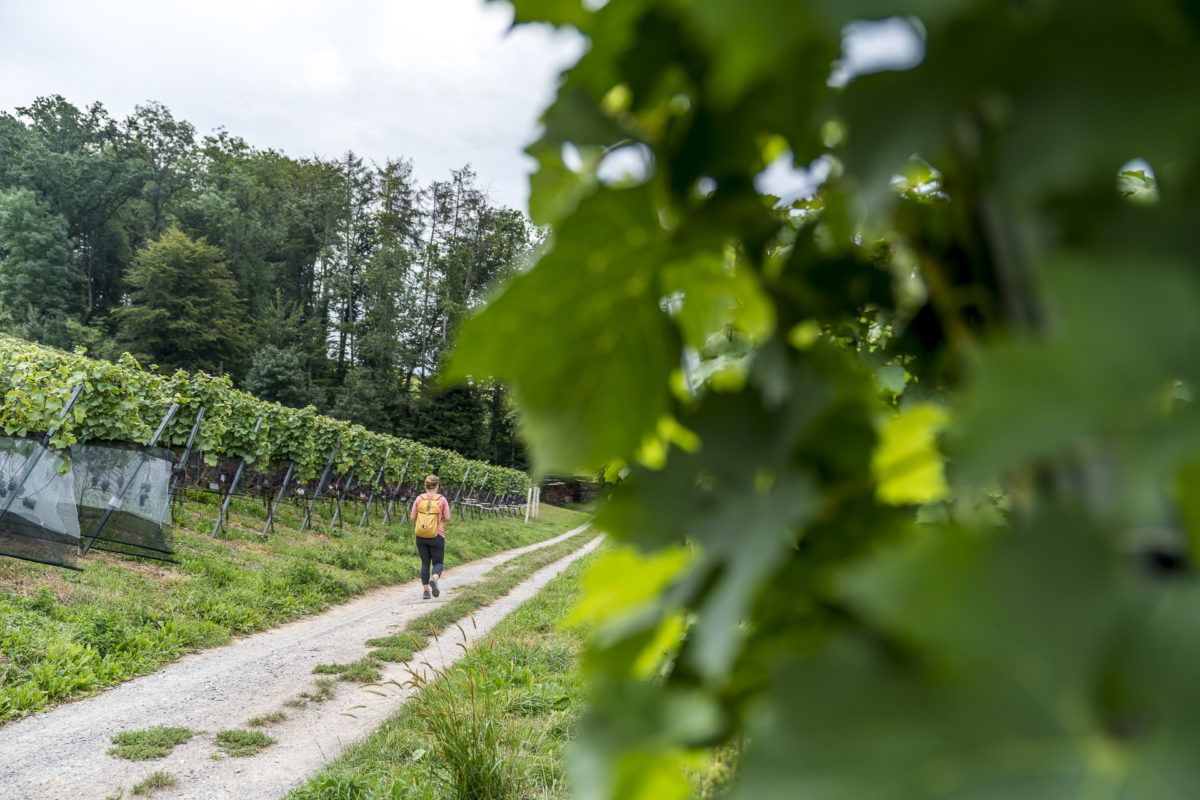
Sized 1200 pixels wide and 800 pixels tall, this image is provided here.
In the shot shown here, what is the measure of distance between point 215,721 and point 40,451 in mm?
5121

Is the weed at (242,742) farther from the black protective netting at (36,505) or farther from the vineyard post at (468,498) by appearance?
the vineyard post at (468,498)

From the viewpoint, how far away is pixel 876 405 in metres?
0.34

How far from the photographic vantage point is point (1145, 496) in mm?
177

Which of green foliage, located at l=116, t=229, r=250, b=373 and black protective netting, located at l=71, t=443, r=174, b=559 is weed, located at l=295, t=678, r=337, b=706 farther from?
green foliage, located at l=116, t=229, r=250, b=373

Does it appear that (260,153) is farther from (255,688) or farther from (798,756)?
(798,756)

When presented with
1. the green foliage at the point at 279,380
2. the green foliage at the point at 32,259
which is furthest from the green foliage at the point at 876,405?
the green foliage at the point at 32,259

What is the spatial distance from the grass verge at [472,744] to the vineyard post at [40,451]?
18.2 ft

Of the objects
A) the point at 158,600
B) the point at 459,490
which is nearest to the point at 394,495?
the point at 459,490

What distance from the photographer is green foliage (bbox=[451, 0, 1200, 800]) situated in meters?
0.17

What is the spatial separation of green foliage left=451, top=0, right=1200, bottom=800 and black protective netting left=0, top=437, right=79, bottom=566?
9.90 m

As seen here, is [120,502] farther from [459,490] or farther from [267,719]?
[459,490]

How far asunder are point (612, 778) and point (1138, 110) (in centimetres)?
29

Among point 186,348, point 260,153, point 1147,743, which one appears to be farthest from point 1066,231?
point 260,153

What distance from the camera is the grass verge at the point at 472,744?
3.84 metres
